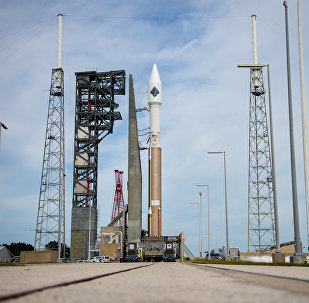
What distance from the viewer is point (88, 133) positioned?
305 ft

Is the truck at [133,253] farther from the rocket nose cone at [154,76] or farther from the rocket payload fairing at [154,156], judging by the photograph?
the rocket nose cone at [154,76]

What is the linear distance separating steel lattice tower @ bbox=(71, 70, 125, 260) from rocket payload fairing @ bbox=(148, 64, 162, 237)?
25640mm

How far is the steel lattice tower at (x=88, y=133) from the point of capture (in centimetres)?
8950

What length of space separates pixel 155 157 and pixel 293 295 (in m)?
58.2

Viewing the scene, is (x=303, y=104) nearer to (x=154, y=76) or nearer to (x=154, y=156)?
(x=154, y=156)

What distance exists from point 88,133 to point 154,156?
3103 centimetres

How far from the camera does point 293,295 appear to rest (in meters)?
7.40

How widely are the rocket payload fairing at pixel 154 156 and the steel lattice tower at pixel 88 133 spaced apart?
2564cm

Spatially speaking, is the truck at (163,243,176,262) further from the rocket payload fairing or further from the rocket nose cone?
the rocket nose cone

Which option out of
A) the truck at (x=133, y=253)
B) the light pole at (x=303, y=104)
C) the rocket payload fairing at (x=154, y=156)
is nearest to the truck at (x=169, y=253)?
the truck at (x=133, y=253)

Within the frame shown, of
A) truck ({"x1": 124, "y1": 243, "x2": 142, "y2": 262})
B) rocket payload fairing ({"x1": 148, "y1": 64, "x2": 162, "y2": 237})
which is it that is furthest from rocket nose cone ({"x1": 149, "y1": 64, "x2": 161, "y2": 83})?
truck ({"x1": 124, "y1": 243, "x2": 142, "y2": 262})

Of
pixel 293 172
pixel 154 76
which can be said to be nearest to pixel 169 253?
pixel 154 76

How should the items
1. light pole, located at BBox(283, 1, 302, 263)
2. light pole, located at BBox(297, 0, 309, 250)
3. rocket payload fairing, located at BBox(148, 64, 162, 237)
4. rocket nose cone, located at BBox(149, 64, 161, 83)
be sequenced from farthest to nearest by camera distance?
1. rocket nose cone, located at BBox(149, 64, 161, 83)
2. rocket payload fairing, located at BBox(148, 64, 162, 237)
3. light pole, located at BBox(283, 1, 302, 263)
4. light pole, located at BBox(297, 0, 309, 250)

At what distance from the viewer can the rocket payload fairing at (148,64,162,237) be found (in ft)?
213
